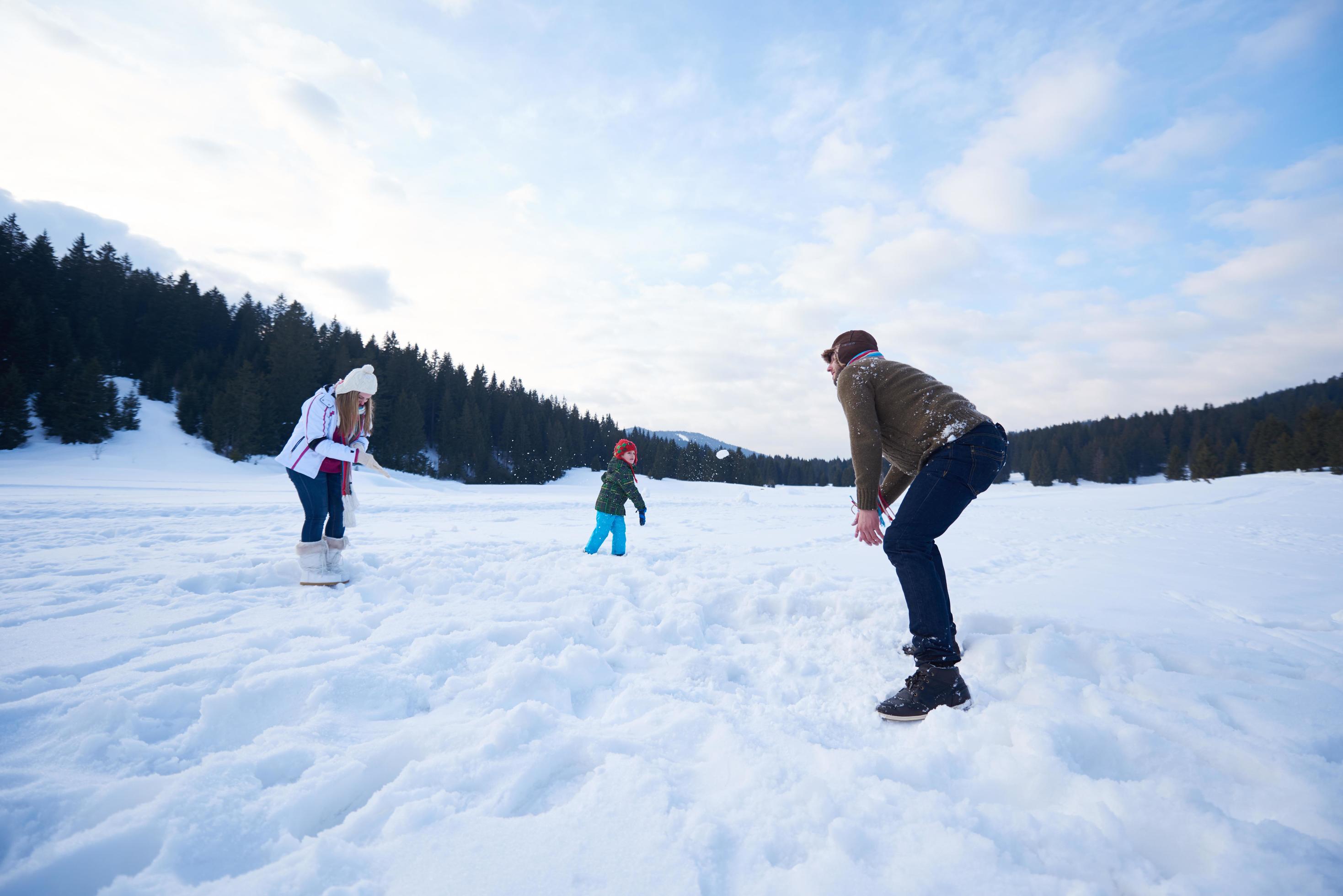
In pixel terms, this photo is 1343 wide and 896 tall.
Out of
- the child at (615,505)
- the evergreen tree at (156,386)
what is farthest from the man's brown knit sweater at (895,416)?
the evergreen tree at (156,386)

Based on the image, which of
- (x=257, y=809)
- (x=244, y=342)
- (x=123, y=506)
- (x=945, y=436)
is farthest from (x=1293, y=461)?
(x=244, y=342)

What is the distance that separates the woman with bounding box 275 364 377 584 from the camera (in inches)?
179

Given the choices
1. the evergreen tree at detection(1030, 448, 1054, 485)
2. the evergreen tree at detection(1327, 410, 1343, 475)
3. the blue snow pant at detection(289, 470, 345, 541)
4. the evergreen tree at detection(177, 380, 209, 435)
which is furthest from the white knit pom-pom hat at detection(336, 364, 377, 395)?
the evergreen tree at detection(1030, 448, 1054, 485)

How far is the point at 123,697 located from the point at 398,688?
110 cm

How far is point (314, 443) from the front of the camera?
4562 millimetres

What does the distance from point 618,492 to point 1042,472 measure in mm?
81168

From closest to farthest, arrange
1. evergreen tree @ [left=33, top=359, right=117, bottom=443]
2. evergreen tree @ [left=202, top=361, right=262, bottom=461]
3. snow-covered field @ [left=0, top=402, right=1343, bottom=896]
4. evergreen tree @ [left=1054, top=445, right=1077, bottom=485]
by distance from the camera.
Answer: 1. snow-covered field @ [left=0, top=402, right=1343, bottom=896]
2. evergreen tree @ [left=33, top=359, right=117, bottom=443]
3. evergreen tree @ [left=202, top=361, right=262, bottom=461]
4. evergreen tree @ [left=1054, top=445, right=1077, bottom=485]

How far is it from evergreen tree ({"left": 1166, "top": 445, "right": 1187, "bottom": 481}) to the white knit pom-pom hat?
88396mm

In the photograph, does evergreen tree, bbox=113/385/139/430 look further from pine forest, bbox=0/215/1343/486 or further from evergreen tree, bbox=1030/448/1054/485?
evergreen tree, bbox=1030/448/1054/485

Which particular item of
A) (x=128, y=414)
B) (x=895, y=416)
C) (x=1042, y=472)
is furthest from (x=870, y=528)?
(x=1042, y=472)

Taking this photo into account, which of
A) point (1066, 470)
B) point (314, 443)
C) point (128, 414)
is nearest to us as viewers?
point (314, 443)

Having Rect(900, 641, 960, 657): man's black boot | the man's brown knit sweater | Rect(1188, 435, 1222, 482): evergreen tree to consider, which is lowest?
Rect(900, 641, 960, 657): man's black boot

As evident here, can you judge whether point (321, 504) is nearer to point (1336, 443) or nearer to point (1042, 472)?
→ point (1336, 443)

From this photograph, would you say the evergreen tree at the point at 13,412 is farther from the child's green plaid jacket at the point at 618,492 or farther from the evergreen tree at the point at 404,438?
the child's green plaid jacket at the point at 618,492
